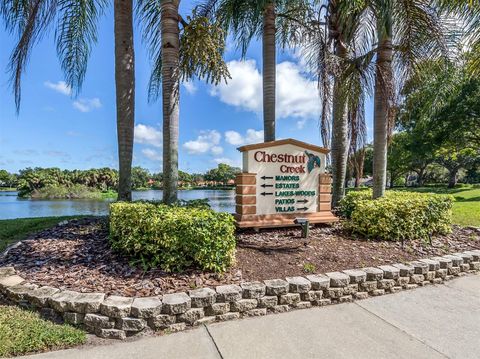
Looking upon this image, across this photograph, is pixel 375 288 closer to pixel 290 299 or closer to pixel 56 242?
pixel 290 299

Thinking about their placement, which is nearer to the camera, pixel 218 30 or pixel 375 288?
pixel 375 288

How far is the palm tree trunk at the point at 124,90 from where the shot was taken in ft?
19.2

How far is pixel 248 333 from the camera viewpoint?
281 cm

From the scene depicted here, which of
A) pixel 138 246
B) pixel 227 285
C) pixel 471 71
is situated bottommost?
pixel 227 285

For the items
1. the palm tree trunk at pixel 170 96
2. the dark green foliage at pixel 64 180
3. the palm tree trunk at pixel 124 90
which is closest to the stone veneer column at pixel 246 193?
the palm tree trunk at pixel 170 96

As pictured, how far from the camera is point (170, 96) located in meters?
4.98

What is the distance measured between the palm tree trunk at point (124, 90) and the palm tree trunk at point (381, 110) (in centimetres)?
530

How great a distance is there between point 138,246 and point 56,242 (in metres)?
1.93

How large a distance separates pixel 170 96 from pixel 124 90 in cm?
151

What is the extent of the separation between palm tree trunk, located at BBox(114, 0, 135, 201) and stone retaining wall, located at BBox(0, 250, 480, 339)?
104 inches

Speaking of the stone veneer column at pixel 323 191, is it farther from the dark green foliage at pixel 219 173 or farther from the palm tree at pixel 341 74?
the dark green foliage at pixel 219 173

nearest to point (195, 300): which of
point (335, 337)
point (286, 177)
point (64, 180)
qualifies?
point (335, 337)

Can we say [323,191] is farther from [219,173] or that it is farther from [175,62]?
[219,173]

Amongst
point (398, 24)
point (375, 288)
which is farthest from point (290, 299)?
point (398, 24)
